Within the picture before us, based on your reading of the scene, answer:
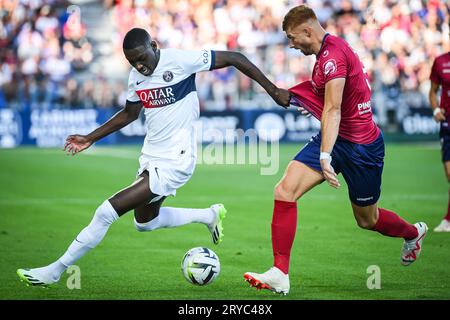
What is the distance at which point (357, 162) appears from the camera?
7.73m

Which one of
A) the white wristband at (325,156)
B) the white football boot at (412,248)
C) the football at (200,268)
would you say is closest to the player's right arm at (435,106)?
the white football boot at (412,248)

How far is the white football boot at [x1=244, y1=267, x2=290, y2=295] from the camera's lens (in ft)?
23.9

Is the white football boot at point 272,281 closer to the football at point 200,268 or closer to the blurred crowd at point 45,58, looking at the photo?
the football at point 200,268

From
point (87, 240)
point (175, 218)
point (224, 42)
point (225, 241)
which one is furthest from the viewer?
point (224, 42)

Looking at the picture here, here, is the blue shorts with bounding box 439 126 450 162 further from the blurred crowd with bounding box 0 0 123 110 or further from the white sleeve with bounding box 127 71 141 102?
the blurred crowd with bounding box 0 0 123 110

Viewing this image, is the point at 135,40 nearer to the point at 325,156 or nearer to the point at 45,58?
the point at 325,156

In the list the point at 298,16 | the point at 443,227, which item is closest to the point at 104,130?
the point at 298,16

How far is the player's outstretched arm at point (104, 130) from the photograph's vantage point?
8.30 m

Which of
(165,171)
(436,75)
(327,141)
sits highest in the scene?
(436,75)

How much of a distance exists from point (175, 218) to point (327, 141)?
2.34 meters

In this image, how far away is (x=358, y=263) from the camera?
907 centimetres

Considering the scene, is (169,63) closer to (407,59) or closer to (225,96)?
(225,96)

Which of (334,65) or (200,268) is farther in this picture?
(200,268)
